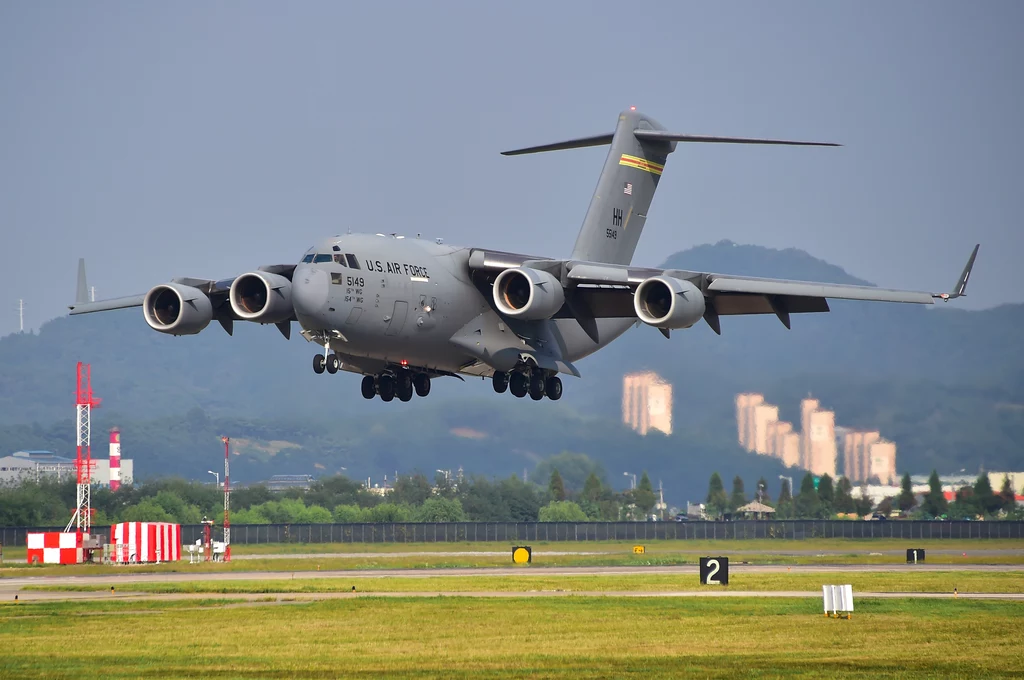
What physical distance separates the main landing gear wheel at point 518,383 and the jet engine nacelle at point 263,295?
4.48 meters

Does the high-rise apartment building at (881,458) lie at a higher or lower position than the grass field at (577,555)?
higher

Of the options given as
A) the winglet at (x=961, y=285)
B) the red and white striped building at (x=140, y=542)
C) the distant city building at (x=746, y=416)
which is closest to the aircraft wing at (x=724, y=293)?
the winglet at (x=961, y=285)

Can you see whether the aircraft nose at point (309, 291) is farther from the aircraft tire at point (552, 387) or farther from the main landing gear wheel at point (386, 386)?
the aircraft tire at point (552, 387)

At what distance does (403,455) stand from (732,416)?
22441 mm

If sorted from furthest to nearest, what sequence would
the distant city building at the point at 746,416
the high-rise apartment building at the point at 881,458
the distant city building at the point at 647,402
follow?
the distant city building at the point at 746,416 < the high-rise apartment building at the point at 881,458 < the distant city building at the point at 647,402

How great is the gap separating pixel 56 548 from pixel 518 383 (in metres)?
16.2

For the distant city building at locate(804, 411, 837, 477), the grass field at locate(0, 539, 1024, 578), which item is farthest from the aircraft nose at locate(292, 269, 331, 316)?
the distant city building at locate(804, 411, 837, 477)

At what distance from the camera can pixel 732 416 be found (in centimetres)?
4816

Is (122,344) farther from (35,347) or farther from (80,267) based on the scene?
(80,267)

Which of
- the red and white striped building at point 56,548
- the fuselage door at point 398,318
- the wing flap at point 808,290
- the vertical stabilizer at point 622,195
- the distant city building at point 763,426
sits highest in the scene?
the vertical stabilizer at point 622,195

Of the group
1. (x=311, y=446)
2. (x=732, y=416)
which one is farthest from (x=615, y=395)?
(x=311, y=446)

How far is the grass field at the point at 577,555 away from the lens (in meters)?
34.3

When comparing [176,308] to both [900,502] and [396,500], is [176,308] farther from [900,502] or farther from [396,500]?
[900,502]

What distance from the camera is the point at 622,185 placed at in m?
29.3
